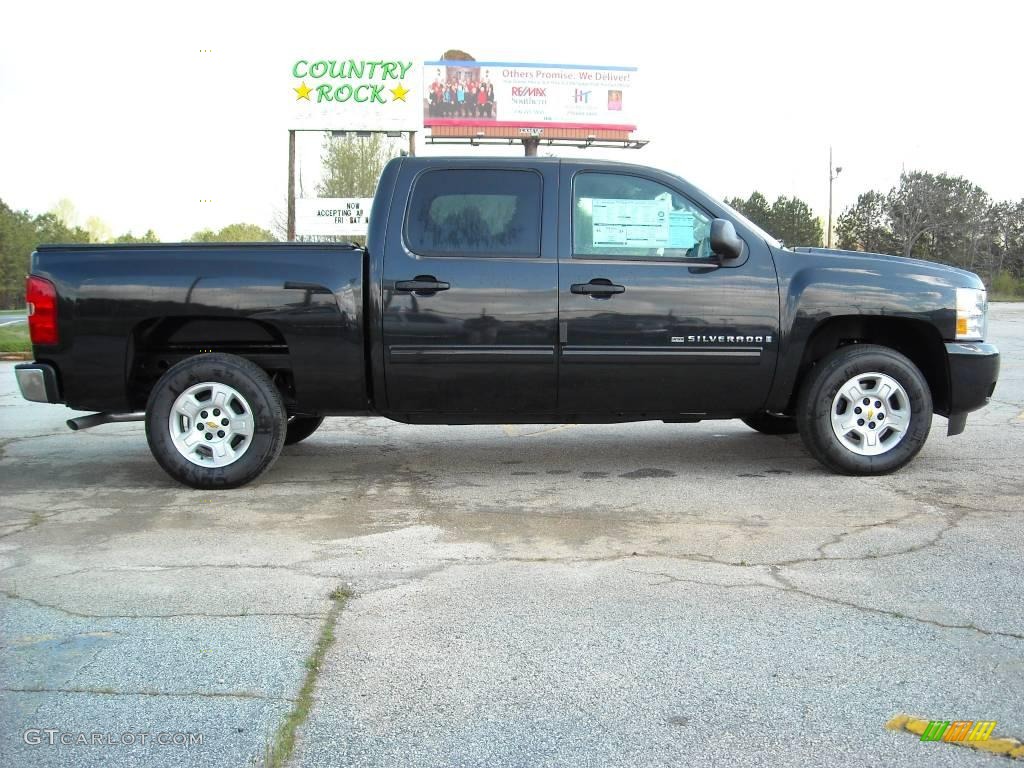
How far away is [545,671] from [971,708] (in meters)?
1.24

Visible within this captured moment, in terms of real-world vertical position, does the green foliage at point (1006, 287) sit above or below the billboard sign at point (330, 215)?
below

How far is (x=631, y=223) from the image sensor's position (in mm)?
5562

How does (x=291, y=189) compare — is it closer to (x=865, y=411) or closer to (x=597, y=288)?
(x=597, y=288)

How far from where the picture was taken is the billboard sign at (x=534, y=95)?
33.8m

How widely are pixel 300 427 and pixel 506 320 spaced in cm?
230

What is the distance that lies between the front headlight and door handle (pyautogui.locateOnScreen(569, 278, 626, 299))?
212 cm

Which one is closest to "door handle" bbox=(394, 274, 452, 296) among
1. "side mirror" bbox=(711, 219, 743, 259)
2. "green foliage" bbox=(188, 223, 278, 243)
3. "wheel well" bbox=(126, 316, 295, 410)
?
"wheel well" bbox=(126, 316, 295, 410)

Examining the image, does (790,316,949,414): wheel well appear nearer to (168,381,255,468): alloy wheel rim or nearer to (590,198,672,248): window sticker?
(590,198,672,248): window sticker

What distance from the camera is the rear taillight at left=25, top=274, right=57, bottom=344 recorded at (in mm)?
5340

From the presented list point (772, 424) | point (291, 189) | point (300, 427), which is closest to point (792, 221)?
point (291, 189)

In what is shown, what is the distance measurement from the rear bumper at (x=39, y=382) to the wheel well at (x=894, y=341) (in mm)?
4468

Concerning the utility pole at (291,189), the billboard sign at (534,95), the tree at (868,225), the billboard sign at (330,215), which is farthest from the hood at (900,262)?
the tree at (868,225)

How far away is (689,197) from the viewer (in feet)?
18.3

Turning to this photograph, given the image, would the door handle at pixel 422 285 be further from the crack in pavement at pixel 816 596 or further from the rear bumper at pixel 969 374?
the rear bumper at pixel 969 374
